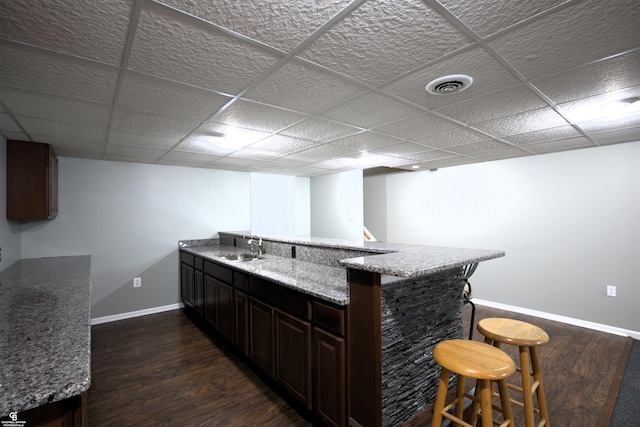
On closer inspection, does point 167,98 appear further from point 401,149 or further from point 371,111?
point 401,149

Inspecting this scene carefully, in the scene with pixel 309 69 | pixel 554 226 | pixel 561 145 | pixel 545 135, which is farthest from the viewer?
pixel 554 226

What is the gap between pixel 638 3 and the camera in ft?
3.60

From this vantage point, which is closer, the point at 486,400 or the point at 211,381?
the point at 486,400

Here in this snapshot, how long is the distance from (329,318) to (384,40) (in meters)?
1.47

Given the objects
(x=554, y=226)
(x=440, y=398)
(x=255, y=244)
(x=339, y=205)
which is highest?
(x=339, y=205)

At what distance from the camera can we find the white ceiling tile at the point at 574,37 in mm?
1138

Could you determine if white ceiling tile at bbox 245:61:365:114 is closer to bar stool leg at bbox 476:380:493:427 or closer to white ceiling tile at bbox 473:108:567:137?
white ceiling tile at bbox 473:108:567:137

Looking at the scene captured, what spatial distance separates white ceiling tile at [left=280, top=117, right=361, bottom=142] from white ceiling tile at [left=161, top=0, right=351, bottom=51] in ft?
3.60

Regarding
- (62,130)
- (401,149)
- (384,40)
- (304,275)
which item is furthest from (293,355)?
(62,130)

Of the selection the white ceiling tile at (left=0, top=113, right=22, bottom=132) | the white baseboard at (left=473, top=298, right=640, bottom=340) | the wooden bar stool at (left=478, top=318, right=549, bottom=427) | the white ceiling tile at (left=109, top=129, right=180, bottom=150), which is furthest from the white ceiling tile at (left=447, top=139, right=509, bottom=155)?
the white ceiling tile at (left=0, top=113, right=22, bottom=132)

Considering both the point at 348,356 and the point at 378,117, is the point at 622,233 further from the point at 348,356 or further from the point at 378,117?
the point at 348,356

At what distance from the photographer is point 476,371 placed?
1.22 m

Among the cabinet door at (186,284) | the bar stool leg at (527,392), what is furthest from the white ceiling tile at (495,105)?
the cabinet door at (186,284)

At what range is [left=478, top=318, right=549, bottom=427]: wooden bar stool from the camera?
56.9 inches
